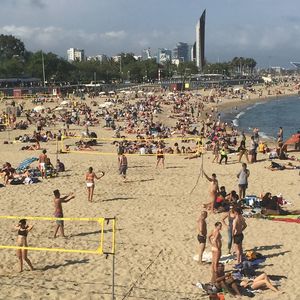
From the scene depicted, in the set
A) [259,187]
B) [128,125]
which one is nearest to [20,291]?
[259,187]

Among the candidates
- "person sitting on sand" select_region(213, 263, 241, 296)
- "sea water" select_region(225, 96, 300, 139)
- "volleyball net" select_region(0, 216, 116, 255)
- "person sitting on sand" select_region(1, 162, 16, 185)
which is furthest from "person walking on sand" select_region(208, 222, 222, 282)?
"sea water" select_region(225, 96, 300, 139)

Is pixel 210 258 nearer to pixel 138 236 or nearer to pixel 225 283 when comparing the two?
pixel 225 283

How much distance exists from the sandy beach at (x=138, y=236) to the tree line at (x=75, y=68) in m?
65.3

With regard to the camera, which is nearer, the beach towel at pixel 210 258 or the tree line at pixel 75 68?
the beach towel at pixel 210 258

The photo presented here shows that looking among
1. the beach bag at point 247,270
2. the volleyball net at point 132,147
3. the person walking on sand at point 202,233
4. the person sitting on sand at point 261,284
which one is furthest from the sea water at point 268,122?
the person sitting on sand at point 261,284

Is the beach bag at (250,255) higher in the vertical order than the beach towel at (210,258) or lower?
higher

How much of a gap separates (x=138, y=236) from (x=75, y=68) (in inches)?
3185

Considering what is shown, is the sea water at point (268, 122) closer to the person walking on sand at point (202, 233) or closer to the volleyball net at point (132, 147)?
the volleyball net at point (132, 147)

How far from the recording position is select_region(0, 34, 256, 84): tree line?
266 ft

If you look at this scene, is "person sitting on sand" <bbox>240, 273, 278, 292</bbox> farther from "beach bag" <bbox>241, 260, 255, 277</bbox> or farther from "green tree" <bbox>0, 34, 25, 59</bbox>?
"green tree" <bbox>0, 34, 25, 59</bbox>

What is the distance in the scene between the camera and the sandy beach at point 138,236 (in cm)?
836

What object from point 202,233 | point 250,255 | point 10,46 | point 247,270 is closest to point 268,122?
point 250,255

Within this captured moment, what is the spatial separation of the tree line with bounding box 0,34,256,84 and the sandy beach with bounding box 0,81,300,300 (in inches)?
2570

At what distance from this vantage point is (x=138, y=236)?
11047 mm
